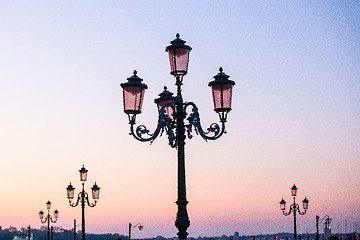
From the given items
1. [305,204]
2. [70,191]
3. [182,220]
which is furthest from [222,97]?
[305,204]

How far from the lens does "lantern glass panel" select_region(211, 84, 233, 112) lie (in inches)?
408

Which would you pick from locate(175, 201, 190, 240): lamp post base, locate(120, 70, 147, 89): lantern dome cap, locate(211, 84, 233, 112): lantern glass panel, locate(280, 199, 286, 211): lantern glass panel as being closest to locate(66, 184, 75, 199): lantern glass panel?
locate(280, 199, 286, 211): lantern glass panel

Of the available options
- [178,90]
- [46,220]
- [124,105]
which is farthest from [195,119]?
[46,220]

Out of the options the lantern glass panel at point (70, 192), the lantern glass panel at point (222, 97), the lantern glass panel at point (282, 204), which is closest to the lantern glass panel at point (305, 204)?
the lantern glass panel at point (282, 204)

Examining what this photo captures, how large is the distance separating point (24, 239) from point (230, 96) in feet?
297

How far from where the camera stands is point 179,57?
10211 millimetres

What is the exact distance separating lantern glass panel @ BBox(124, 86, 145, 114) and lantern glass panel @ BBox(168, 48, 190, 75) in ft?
2.40

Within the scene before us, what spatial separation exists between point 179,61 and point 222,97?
1.08 metres

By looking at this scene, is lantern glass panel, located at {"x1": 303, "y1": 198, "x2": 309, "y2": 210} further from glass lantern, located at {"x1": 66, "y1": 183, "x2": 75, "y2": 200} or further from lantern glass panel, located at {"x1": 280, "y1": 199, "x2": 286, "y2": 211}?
glass lantern, located at {"x1": 66, "y1": 183, "x2": 75, "y2": 200}

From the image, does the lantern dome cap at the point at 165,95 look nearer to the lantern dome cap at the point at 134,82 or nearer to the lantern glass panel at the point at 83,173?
the lantern dome cap at the point at 134,82

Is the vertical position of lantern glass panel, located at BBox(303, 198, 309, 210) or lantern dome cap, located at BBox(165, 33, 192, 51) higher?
lantern dome cap, located at BBox(165, 33, 192, 51)

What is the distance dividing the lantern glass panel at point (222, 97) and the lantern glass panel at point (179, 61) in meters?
0.71

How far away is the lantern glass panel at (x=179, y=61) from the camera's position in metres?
10.2

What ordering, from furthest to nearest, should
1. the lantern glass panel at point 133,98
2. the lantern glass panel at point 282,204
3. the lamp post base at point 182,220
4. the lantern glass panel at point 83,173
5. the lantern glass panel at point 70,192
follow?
the lantern glass panel at point 282,204 < the lantern glass panel at point 70,192 < the lantern glass panel at point 83,173 < the lantern glass panel at point 133,98 < the lamp post base at point 182,220
